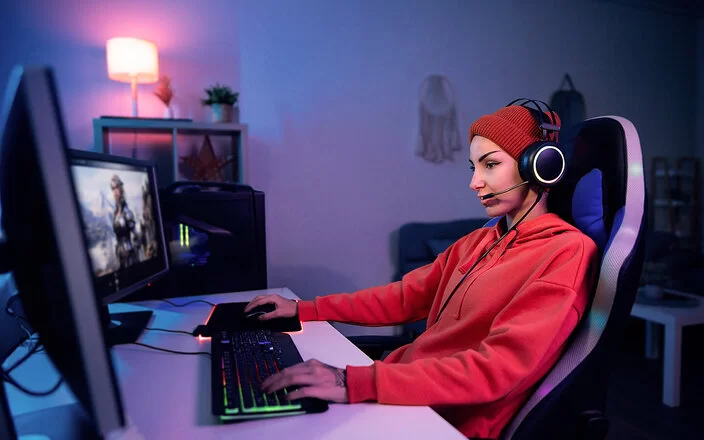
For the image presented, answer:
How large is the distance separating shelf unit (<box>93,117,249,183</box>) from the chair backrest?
1793 millimetres

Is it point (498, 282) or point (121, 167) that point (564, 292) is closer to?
point (498, 282)

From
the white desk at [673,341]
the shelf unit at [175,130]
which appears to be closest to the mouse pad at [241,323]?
the shelf unit at [175,130]

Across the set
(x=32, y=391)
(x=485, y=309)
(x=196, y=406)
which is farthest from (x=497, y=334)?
(x=32, y=391)

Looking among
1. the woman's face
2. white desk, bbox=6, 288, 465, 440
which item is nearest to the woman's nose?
the woman's face

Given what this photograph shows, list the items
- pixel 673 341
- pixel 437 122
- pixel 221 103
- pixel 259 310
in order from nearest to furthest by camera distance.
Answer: pixel 259 310, pixel 673 341, pixel 221 103, pixel 437 122

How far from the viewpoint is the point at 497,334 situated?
864 mm

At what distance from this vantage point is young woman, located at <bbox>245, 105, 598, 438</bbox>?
81 centimetres

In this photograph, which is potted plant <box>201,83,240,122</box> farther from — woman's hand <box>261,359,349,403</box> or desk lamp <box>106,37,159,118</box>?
woman's hand <box>261,359,349,403</box>

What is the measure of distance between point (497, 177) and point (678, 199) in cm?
370

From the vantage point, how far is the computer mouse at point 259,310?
1.24m

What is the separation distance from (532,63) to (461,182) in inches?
39.9

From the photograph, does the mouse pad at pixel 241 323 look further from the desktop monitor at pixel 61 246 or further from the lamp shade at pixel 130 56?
the lamp shade at pixel 130 56

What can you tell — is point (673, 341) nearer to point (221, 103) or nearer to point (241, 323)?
point (241, 323)

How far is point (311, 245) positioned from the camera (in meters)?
2.91
